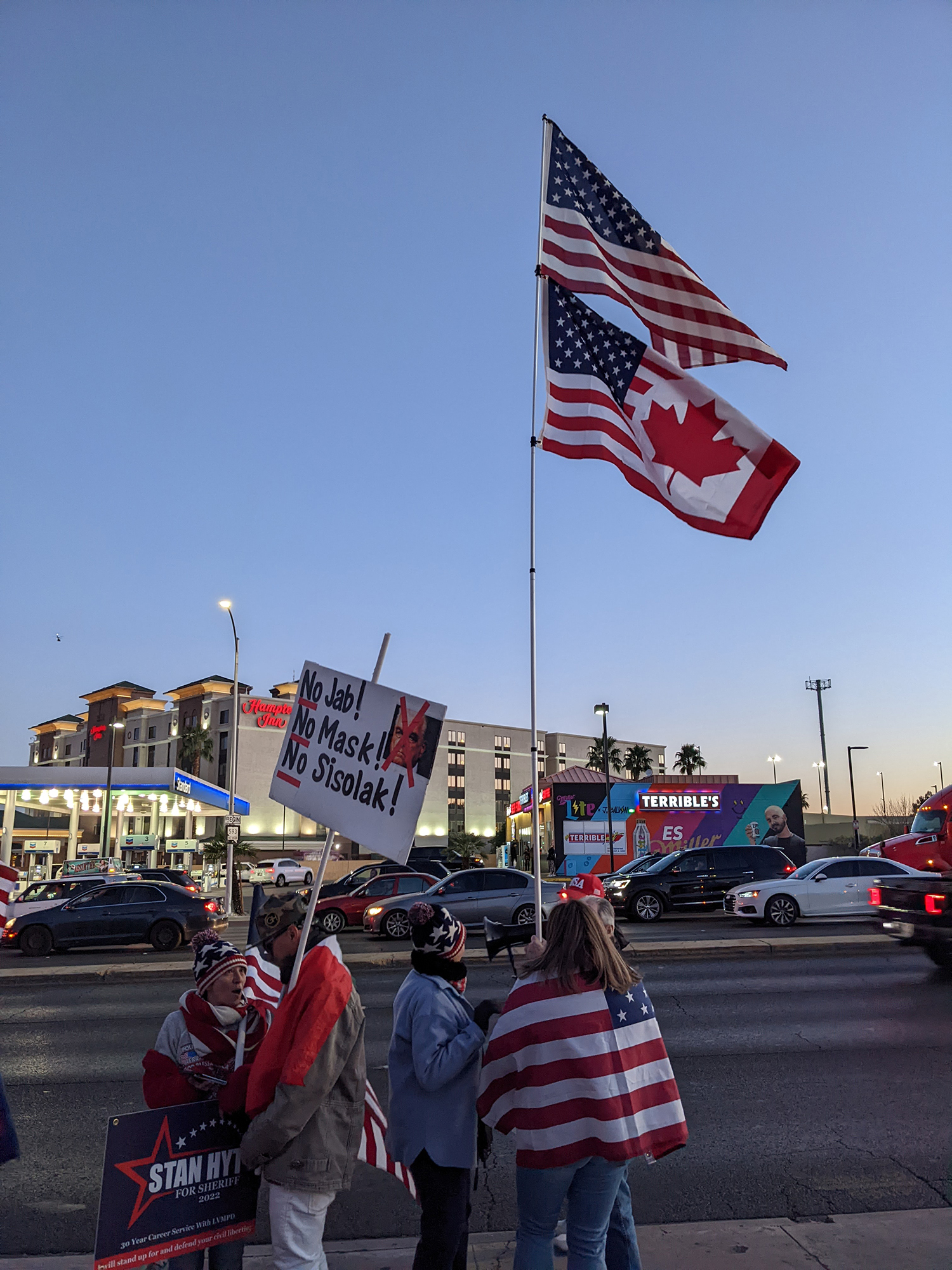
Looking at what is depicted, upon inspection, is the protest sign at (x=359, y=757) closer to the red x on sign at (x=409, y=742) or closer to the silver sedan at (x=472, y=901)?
the red x on sign at (x=409, y=742)

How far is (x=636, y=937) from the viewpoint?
1895 centimetres

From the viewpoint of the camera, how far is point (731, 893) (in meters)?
21.5

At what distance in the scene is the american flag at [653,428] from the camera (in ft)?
23.9

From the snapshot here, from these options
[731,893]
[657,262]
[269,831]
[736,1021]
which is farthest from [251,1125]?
[269,831]

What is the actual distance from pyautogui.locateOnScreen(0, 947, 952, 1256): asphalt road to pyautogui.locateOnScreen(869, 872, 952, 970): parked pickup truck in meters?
0.43

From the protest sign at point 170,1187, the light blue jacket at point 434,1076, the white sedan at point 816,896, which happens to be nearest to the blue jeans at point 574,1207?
the light blue jacket at point 434,1076

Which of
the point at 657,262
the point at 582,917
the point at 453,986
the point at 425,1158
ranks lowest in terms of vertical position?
the point at 425,1158

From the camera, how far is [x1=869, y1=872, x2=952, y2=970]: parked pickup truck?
42.5 ft

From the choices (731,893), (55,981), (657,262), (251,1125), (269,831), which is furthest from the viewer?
(269,831)

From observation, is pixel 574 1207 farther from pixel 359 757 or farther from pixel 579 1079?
pixel 359 757

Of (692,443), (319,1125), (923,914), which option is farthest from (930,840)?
(319,1125)

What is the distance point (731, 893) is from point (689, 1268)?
18324 millimetres

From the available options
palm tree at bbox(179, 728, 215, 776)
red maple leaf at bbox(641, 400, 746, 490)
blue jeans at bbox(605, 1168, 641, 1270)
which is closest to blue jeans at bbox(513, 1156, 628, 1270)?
blue jeans at bbox(605, 1168, 641, 1270)

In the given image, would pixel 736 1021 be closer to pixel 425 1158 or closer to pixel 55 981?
pixel 425 1158
